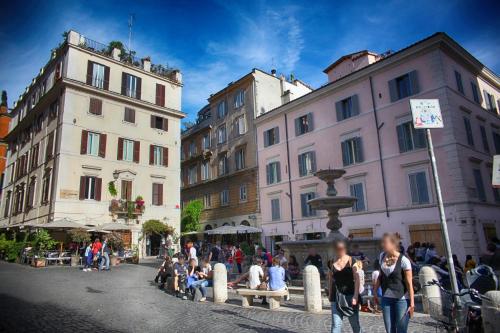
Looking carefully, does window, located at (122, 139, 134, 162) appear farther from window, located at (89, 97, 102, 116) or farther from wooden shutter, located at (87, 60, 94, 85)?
wooden shutter, located at (87, 60, 94, 85)

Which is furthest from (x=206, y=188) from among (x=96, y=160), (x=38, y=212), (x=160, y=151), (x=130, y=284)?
(x=130, y=284)

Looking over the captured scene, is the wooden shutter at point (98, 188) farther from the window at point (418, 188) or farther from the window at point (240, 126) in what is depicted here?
the window at point (418, 188)

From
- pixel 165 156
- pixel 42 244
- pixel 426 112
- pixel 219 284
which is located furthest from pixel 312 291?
pixel 165 156

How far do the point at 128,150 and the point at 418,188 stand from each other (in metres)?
20.7

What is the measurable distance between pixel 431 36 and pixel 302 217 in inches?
561

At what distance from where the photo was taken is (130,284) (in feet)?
44.7

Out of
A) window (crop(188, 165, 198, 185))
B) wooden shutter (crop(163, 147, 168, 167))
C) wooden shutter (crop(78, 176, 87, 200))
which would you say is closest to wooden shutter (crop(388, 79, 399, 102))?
wooden shutter (crop(163, 147, 168, 167))

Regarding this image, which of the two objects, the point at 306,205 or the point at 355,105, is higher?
the point at 355,105

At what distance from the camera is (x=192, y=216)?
35.9 m

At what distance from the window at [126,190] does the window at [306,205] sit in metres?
13.0

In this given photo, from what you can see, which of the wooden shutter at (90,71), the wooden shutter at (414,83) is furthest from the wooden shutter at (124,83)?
the wooden shutter at (414,83)

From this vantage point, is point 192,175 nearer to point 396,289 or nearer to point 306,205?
point 306,205

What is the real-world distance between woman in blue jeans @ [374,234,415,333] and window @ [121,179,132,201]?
25.0m

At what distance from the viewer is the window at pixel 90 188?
2514 cm
